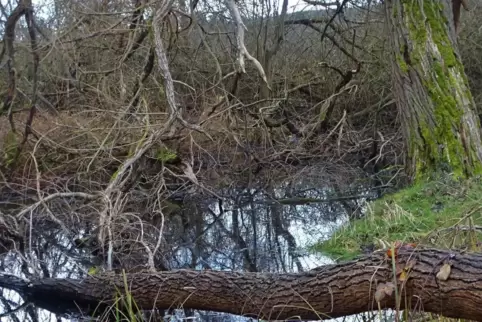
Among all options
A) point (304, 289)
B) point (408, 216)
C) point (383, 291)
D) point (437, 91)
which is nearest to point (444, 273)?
point (383, 291)

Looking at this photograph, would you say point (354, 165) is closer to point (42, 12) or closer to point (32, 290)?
point (42, 12)

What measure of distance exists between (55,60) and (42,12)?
81 centimetres

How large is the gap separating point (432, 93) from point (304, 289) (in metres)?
3.87

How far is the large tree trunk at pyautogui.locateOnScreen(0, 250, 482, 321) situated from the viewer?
2.84m

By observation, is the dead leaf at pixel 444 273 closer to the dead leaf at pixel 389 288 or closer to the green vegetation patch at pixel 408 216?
the dead leaf at pixel 389 288

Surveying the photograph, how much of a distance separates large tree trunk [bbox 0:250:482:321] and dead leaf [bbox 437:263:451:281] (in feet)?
0.03

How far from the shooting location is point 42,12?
901 centimetres

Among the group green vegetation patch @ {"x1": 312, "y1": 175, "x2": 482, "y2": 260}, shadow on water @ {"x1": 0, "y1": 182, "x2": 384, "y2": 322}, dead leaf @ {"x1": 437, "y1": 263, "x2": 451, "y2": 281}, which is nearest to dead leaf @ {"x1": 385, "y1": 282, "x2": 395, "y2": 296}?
dead leaf @ {"x1": 437, "y1": 263, "x2": 451, "y2": 281}

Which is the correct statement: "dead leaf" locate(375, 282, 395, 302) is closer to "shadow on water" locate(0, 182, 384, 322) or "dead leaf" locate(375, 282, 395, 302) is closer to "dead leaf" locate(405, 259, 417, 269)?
"dead leaf" locate(405, 259, 417, 269)

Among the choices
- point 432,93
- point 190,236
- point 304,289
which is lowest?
point 304,289

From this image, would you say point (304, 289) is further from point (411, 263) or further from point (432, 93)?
point (432, 93)

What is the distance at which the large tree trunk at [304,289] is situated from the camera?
2.84 m

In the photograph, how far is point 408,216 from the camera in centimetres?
580

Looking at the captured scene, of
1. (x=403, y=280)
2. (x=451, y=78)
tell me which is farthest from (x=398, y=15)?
(x=403, y=280)
